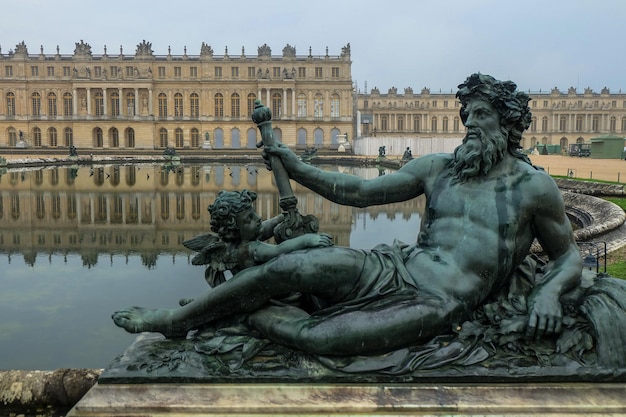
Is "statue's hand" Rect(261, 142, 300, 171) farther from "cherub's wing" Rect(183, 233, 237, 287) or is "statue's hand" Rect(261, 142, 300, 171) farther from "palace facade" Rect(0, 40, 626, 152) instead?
"palace facade" Rect(0, 40, 626, 152)

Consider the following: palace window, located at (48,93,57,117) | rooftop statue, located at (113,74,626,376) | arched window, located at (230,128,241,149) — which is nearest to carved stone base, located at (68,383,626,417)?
rooftop statue, located at (113,74,626,376)

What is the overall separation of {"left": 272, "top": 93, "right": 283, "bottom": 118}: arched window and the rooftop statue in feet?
196

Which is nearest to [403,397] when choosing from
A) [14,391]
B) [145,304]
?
[14,391]

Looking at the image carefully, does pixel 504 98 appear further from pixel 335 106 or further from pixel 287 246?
pixel 335 106

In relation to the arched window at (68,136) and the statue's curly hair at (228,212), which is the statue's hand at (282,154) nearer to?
the statue's curly hair at (228,212)

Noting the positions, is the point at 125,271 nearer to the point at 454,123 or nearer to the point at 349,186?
the point at 349,186

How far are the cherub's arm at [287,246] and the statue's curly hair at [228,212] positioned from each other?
115 millimetres

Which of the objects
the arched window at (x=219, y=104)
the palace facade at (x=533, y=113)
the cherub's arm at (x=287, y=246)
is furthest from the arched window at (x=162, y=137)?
the cherub's arm at (x=287, y=246)

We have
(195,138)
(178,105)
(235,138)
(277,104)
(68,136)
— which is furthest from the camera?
(195,138)

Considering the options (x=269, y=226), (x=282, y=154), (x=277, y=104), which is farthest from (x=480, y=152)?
(x=277, y=104)

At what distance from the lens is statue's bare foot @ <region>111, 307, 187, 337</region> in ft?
9.32

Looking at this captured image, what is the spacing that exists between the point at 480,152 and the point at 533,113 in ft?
267

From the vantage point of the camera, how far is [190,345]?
2756 mm

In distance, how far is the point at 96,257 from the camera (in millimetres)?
7387
